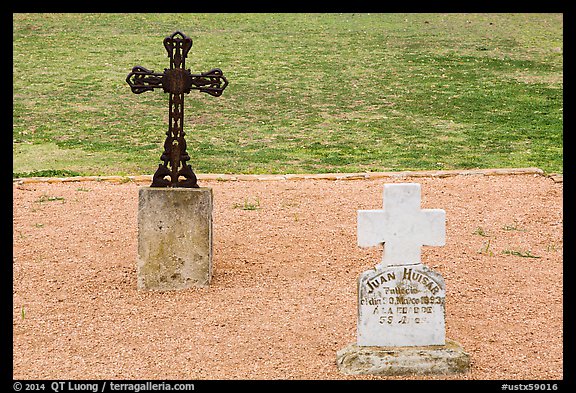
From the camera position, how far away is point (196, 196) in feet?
25.8

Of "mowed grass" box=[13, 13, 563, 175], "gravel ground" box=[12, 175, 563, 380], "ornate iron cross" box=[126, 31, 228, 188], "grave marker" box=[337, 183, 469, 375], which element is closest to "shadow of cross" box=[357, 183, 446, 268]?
"grave marker" box=[337, 183, 469, 375]

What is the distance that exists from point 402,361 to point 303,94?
11521mm

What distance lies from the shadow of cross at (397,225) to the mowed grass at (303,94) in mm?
6155

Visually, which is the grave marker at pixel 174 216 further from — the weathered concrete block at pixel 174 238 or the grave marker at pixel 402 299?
the grave marker at pixel 402 299

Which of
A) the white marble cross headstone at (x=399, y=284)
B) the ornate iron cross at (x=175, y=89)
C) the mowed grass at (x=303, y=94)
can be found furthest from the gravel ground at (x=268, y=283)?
the mowed grass at (x=303, y=94)

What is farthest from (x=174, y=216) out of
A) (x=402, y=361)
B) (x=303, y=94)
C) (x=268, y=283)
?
(x=303, y=94)

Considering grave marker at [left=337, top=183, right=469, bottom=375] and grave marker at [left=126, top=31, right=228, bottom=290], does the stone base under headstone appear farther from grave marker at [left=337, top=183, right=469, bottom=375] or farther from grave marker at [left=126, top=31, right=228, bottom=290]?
grave marker at [left=126, top=31, right=228, bottom=290]

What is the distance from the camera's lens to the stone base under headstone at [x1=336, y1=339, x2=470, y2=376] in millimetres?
6309

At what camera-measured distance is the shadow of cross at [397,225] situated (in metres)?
6.39

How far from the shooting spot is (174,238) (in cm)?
790

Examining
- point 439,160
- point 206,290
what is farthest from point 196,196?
point 439,160

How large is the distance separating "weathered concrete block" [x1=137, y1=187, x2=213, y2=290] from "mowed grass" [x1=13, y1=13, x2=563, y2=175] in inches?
181

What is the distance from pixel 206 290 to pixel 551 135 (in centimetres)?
849

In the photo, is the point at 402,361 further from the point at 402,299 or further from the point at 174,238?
the point at 174,238
